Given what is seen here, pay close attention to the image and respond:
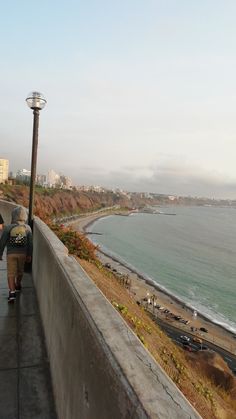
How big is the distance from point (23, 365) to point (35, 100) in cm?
505

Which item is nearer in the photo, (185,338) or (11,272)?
(11,272)

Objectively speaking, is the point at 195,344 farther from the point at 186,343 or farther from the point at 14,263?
the point at 14,263

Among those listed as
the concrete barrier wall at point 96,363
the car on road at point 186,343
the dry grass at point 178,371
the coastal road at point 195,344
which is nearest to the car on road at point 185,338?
the coastal road at point 195,344

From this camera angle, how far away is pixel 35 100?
7016mm

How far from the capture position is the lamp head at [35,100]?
7.02m

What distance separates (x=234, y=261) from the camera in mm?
60969

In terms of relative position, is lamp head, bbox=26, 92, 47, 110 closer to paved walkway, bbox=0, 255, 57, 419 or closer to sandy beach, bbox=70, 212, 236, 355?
paved walkway, bbox=0, 255, 57, 419

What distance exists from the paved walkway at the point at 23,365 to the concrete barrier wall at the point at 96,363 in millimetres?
150

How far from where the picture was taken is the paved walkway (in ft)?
9.82

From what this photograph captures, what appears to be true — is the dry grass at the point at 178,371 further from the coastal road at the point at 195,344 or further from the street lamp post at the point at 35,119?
the coastal road at the point at 195,344

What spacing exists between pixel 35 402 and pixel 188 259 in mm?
58945

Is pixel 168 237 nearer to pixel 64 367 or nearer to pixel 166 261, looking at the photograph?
pixel 166 261

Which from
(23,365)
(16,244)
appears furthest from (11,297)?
(23,365)

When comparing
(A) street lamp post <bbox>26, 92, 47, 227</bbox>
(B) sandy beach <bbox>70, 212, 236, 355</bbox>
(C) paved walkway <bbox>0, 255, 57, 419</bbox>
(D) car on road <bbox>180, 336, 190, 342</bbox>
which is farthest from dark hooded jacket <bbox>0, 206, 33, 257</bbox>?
(D) car on road <bbox>180, 336, 190, 342</bbox>
